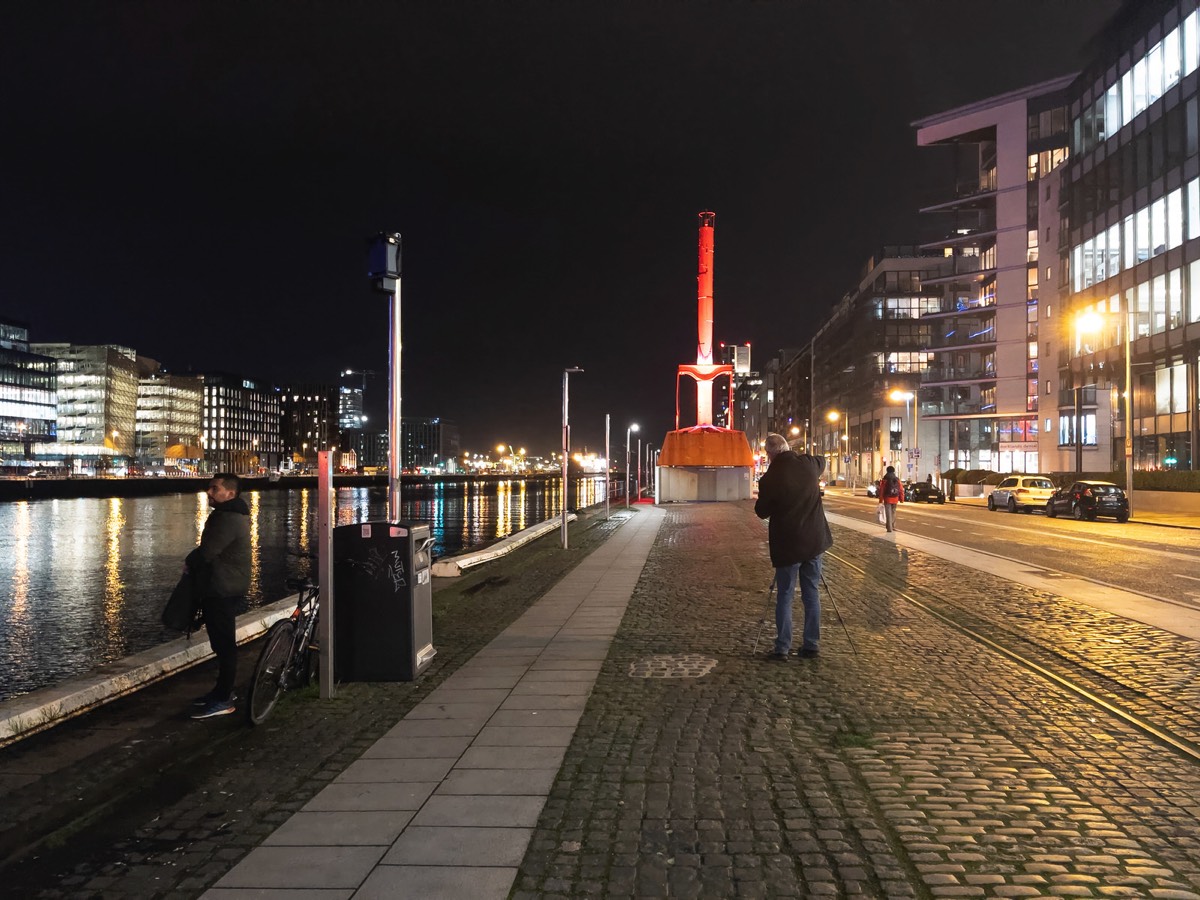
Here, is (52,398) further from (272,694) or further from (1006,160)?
(272,694)

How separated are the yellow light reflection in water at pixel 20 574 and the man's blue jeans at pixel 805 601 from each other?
33.9ft

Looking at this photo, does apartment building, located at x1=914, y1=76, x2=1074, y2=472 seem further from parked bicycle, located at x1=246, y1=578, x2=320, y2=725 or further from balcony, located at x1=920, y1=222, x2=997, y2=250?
→ parked bicycle, located at x1=246, y1=578, x2=320, y2=725

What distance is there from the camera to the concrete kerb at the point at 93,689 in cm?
648

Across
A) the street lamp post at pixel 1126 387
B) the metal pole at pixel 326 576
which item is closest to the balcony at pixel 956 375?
the street lamp post at pixel 1126 387

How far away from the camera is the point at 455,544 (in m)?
31.2

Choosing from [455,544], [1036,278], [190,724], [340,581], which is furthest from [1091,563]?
[1036,278]

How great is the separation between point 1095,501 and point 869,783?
3151 cm

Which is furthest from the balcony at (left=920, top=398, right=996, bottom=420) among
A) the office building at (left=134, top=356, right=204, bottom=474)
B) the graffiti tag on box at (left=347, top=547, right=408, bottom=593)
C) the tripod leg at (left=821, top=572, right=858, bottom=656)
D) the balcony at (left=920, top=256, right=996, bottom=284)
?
the office building at (left=134, top=356, right=204, bottom=474)

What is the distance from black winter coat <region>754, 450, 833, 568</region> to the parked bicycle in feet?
12.6

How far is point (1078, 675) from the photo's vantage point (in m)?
7.73

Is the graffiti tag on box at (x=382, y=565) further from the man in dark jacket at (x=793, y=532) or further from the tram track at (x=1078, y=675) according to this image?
the tram track at (x=1078, y=675)

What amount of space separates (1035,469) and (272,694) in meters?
70.2

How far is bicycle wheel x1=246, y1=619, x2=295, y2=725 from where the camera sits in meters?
6.39

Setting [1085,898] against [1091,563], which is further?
[1091,563]
